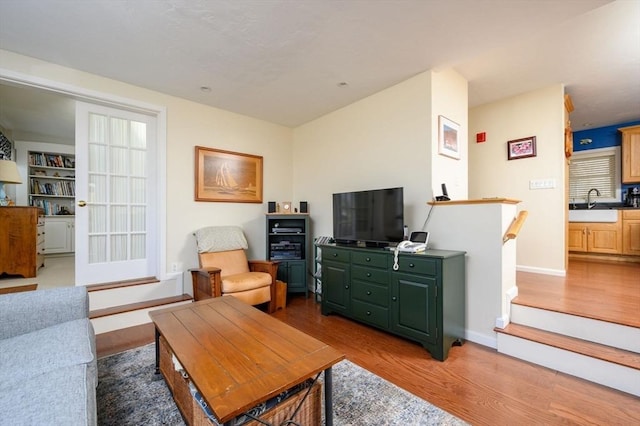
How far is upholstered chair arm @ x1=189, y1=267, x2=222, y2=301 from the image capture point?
281cm

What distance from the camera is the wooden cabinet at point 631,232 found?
434 centimetres

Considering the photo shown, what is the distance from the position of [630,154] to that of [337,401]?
20.9 ft

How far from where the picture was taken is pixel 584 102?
3.89m

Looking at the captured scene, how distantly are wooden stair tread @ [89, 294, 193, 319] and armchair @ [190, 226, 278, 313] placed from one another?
0.20 m

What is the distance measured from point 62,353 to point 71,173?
20.9ft

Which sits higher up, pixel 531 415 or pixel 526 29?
pixel 526 29

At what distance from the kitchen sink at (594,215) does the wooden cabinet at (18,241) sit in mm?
8771

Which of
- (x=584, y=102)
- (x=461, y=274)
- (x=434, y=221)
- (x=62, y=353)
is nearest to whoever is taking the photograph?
(x=62, y=353)

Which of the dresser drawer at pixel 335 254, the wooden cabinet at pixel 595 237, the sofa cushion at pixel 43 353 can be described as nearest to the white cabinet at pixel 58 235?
the sofa cushion at pixel 43 353

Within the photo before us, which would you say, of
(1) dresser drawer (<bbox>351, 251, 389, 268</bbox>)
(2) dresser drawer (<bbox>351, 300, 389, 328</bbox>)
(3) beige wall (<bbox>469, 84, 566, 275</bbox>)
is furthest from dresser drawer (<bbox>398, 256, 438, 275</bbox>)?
(3) beige wall (<bbox>469, 84, 566, 275</bbox>)

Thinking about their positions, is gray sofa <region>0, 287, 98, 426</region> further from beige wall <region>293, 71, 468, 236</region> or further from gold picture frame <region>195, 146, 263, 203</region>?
beige wall <region>293, 71, 468, 236</region>

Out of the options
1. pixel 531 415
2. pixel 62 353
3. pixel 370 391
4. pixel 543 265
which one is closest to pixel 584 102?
pixel 543 265

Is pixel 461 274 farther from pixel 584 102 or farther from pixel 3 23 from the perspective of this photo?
pixel 3 23

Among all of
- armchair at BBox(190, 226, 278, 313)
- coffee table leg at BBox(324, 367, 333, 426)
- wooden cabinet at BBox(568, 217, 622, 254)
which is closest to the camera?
coffee table leg at BBox(324, 367, 333, 426)
